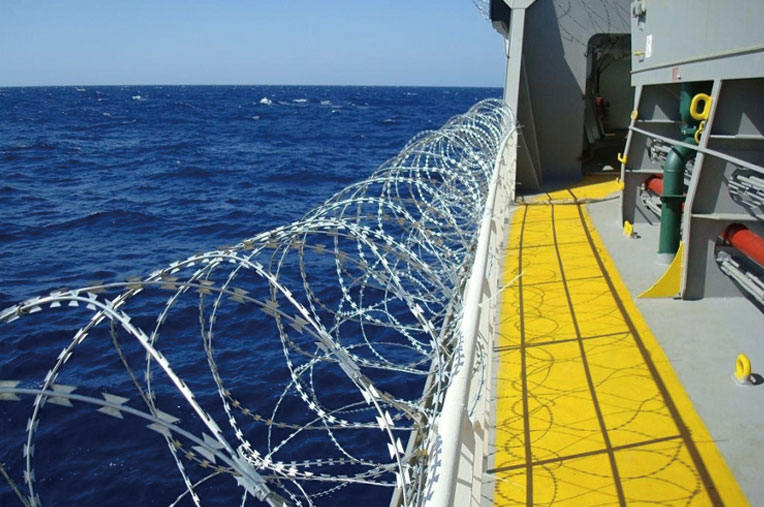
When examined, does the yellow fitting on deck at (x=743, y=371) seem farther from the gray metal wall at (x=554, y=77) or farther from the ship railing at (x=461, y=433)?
the gray metal wall at (x=554, y=77)

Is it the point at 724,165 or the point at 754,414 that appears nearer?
the point at 754,414

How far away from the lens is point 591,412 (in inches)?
196

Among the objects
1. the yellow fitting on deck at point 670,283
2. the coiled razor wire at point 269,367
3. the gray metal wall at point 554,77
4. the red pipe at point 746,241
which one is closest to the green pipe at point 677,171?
the yellow fitting on deck at point 670,283

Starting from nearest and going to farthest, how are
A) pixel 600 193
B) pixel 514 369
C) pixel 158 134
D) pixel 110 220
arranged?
pixel 514 369
pixel 600 193
pixel 110 220
pixel 158 134

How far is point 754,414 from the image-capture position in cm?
488

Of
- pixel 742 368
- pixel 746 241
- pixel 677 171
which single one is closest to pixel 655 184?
pixel 677 171

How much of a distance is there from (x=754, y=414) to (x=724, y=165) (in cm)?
262

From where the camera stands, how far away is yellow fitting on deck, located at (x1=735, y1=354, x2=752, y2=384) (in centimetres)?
527

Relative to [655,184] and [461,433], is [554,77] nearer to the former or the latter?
[655,184]

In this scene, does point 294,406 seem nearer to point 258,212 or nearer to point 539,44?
point 539,44

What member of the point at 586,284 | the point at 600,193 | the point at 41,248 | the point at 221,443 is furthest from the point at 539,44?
the point at 41,248

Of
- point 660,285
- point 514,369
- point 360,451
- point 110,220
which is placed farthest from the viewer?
point 110,220

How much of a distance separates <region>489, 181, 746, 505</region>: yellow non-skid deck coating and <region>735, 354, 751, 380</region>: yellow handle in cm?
47

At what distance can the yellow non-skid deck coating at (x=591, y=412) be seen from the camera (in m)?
4.12
